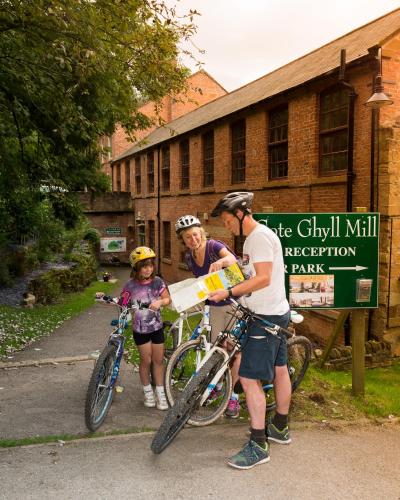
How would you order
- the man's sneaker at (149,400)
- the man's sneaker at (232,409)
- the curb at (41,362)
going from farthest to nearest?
the curb at (41,362) → the man's sneaker at (149,400) → the man's sneaker at (232,409)

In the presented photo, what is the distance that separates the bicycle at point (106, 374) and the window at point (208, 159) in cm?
1404

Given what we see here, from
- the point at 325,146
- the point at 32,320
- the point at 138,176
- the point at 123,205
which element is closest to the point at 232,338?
the point at 325,146

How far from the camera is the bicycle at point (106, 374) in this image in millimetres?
4344

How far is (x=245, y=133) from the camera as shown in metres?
15.4

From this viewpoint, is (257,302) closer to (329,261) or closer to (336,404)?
(329,261)

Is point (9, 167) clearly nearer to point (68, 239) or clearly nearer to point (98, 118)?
point (98, 118)

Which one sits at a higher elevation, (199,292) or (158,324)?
(199,292)

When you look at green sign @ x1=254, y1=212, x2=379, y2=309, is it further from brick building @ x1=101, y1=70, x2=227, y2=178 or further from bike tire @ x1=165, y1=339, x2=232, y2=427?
brick building @ x1=101, y1=70, x2=227, y2=178

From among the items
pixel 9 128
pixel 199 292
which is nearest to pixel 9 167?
pixel 9 128

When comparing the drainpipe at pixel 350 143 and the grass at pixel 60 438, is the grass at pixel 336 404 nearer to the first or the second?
the grass at pixel 60 438

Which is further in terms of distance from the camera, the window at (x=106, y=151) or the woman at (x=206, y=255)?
the window at (x=106, y=151)

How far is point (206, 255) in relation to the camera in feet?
15.6

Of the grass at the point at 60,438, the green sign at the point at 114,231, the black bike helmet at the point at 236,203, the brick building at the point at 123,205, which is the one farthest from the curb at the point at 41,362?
the green sign at the point at 114,231

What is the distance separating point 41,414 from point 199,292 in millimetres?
2354
